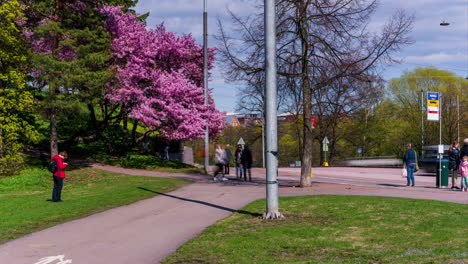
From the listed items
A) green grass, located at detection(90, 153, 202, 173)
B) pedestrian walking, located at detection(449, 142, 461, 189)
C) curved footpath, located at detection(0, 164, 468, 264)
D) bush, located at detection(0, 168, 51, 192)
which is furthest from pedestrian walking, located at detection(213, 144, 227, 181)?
pedestrian walking, located at detection(449, 142, 461, 189)

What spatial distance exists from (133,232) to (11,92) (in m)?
15.2

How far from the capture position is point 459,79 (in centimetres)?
5516

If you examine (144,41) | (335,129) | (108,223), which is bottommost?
(108,223)

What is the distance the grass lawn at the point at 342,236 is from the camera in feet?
22.0

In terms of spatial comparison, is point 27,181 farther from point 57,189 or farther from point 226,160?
point 226,160

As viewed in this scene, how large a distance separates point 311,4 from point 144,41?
48.4 feet

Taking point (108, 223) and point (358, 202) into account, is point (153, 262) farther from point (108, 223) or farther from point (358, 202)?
point (358, 202)

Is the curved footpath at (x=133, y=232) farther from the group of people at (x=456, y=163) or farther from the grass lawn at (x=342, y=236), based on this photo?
the group of people at (x=456, y=163)

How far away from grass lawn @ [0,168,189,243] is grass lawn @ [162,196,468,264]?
4.11 metres

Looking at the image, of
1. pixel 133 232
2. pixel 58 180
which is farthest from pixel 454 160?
pixel 58 180

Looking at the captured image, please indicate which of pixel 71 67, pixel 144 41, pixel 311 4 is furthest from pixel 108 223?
pixel 144 41

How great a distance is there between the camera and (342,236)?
8.27 metres

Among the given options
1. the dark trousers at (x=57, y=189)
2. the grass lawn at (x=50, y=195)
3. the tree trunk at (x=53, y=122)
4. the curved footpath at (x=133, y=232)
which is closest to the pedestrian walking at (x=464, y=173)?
the curved footpath at (x=133, y=232)

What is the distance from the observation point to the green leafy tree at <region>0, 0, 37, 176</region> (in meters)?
21.5
